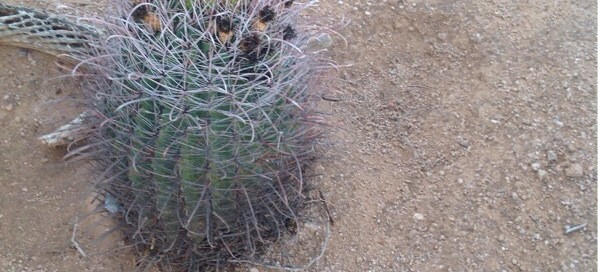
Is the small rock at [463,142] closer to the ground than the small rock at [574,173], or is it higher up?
higher up

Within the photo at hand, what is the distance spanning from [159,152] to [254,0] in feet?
1.37

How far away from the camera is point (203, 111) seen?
4.53 feet

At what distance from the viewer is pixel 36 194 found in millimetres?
2102

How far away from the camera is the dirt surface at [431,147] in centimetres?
204

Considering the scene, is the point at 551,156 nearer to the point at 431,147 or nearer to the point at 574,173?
the point at 574,173

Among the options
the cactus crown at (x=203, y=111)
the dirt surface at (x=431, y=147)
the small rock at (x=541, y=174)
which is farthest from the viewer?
the small rock at (x=541, y=174)

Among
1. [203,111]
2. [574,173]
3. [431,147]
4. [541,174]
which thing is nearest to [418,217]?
[431,147]

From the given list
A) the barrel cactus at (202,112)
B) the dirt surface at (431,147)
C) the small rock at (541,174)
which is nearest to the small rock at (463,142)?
the dirt surface at (431,147)

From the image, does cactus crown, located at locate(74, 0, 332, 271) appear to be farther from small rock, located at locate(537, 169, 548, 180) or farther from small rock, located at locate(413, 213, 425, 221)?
small rock, located at locate(537, 169, 548, 180)

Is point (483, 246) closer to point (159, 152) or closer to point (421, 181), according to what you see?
point (421, 181)

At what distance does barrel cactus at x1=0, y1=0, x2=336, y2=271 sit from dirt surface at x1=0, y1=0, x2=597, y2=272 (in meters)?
0.35

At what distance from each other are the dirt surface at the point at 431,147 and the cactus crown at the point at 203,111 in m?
0.37

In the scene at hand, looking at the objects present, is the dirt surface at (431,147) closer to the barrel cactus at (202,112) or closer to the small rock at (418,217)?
the small rock at (418,217)

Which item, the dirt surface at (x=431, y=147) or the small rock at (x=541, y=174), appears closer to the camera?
the dirt surface at (x=431, y=147)
